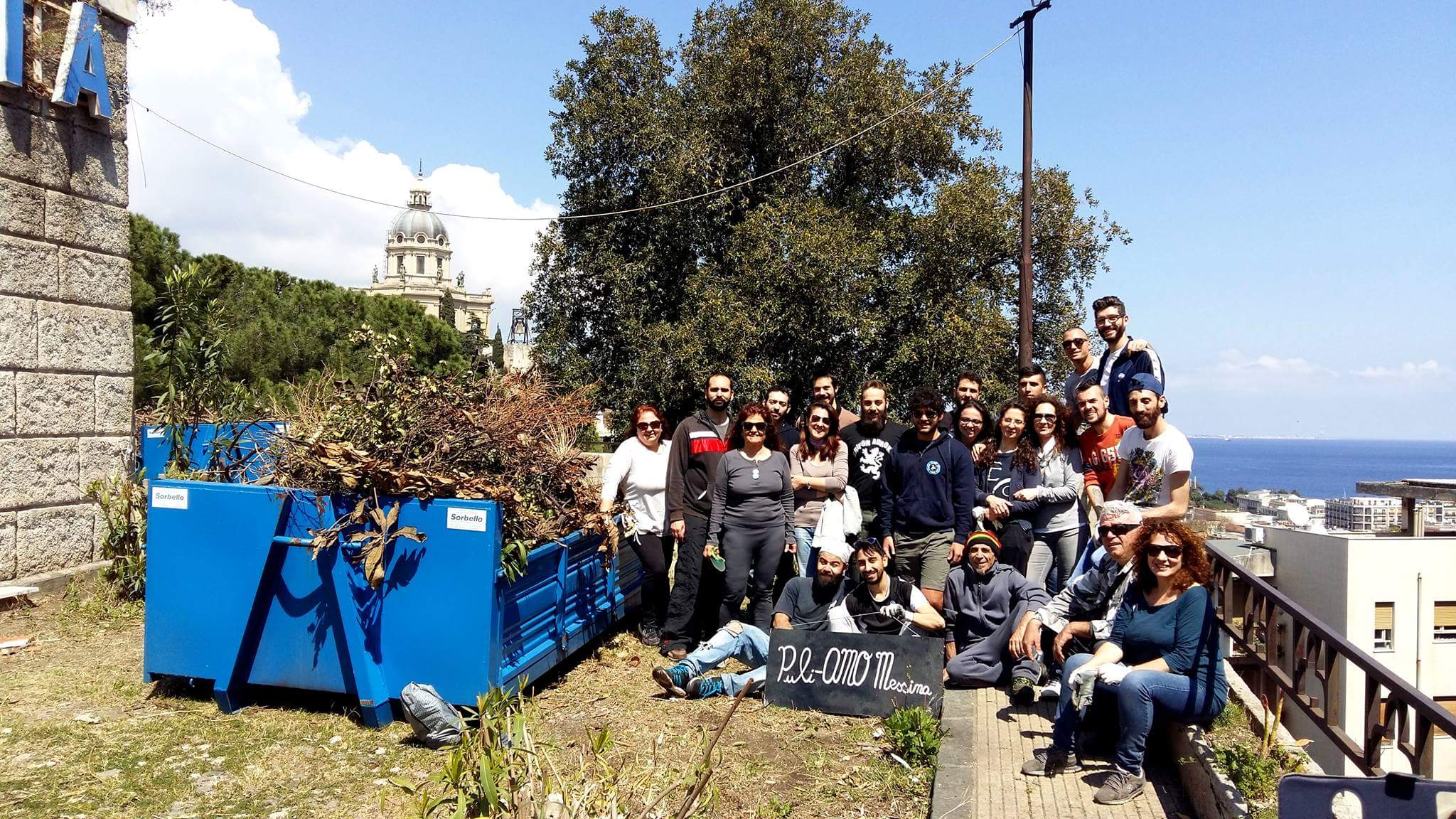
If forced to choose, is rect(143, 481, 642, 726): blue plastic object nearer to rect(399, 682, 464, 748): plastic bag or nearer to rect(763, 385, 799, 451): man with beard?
rect(399, 682, 464, 748): plastic bag

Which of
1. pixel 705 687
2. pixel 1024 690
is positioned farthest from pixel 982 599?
pixel 705 687

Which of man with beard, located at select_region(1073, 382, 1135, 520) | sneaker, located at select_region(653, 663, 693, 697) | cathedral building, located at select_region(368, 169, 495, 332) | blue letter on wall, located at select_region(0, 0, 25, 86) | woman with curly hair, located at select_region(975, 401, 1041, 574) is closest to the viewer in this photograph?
sneaker, located at select_region(653, 663, 693, 697)

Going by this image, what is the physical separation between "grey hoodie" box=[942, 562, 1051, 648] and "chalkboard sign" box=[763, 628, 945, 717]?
1.19 feet

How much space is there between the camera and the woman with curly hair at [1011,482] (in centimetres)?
607

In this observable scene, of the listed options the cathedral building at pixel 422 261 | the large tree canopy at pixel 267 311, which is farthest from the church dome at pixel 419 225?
the large tree canopy at pixel 267 311

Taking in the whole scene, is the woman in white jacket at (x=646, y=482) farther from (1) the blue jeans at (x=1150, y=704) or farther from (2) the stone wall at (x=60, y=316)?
(2) the stone wall at (x=60, y=316)

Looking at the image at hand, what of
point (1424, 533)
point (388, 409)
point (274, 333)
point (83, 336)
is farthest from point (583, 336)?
point (1424, 533)

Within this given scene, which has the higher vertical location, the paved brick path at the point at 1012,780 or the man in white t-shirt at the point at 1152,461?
the man in white t-shirt at the point at 1152,461

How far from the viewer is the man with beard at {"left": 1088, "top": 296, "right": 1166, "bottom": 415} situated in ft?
20.7

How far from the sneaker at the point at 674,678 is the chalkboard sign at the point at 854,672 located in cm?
51

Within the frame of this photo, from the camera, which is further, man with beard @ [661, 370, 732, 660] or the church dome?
the church dome

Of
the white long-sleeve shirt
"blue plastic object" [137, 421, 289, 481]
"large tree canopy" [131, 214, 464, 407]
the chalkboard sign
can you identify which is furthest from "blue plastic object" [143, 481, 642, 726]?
"large tree canopy" [131, 214, 464, 407]

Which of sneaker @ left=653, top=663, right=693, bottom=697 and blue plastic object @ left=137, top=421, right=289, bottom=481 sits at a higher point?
blue plastic object @ left=137, top=421, right=289, bottom=481

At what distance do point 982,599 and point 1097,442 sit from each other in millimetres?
1273
